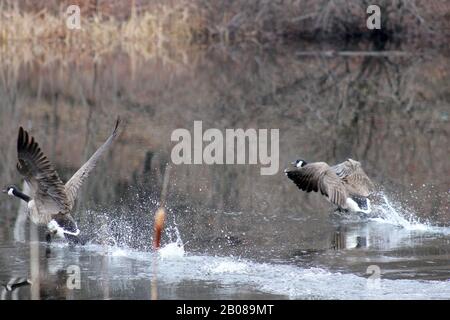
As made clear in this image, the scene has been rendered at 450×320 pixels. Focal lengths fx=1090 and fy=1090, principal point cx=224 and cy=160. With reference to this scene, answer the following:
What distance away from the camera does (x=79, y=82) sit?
24.6 meters

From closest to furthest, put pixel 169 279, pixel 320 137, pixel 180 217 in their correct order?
pixel 169 279 < pixel 180 217 < pixel 320 137

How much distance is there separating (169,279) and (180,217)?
106 inches

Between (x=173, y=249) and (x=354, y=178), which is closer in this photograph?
(x=173, y=249)

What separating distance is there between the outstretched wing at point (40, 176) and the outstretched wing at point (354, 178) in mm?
3049

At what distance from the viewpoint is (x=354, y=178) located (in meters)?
11.7

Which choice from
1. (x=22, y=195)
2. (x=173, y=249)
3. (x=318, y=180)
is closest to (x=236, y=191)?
(x=318, y=180)

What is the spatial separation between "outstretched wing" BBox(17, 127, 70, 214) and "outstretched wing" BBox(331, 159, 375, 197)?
3049 mm

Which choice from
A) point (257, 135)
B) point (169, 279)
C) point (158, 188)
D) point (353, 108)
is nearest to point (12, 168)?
point (158, 188)

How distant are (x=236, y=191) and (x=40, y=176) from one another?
3208 millimetres

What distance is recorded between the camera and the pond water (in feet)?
29.1

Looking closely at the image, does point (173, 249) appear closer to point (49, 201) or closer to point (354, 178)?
point (49, 201)

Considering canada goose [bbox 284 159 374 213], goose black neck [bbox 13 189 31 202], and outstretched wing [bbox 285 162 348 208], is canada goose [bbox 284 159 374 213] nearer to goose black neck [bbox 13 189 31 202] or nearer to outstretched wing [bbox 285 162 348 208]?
outstretched wing [bbox 285 162 348 208]

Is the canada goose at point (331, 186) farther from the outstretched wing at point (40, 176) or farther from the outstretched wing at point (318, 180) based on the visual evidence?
the outstretched wing at point (40, 176)
